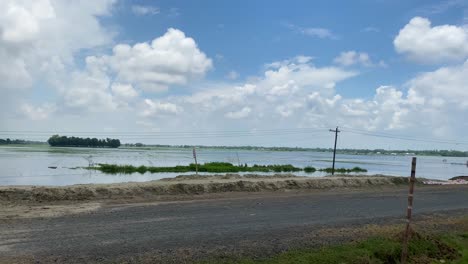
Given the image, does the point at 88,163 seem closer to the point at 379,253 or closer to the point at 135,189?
the point at 135,189

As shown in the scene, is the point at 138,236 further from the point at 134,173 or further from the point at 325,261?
the point at 134,173

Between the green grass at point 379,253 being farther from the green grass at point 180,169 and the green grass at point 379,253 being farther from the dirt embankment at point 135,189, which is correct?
the green grass at point 180,169

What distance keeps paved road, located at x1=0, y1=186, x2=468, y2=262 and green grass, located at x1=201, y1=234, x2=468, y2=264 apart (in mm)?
1082

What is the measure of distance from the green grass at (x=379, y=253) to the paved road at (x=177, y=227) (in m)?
1.08

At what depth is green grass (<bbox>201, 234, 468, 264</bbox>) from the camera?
334 inches

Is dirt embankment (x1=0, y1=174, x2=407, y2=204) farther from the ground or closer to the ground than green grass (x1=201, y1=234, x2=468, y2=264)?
closer to the ground

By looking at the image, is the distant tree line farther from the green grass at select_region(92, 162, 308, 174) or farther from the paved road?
the paved road

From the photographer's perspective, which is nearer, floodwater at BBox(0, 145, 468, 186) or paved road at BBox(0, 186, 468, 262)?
paved road at BBox(0, 186, 468, 262)

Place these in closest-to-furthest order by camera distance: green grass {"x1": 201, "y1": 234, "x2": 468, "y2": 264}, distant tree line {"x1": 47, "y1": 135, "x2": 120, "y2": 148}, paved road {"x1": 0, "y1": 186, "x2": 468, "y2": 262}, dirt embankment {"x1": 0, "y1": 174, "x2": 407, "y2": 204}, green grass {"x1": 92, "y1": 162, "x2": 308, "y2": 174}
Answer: green grass {"x1": 201, "y1": 234, "x2": 468, "y2": 264}, paved road {"x1": 0, "y1": 186, "x2": 468, "y2": 262}, dirt embankment {"x1": 0, "y1": 174, "x2": 407, "y2": 204}, green grass {"x1": 92, "y1": 162, "x2": 308, "y2": 174}, distant tree line {"x1": 47, "y1": 135, "x2": 120, "y2": 148}

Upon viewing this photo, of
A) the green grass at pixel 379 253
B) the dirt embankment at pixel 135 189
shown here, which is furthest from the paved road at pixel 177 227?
the dirt embankment at pixel 135 189

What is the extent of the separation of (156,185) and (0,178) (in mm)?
19139

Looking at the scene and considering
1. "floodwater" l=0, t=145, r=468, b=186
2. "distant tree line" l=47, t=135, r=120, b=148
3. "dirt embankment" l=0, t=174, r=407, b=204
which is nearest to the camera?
"dirt embankment" l=0, t=174, r=407, b=204

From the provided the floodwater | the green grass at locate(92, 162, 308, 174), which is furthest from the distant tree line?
the green grass at locate(92, 162, 308, 174)

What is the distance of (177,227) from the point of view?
11.6 metres
